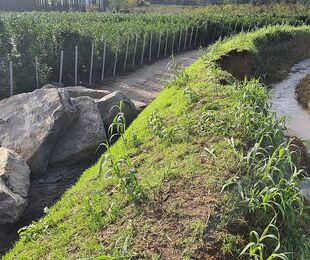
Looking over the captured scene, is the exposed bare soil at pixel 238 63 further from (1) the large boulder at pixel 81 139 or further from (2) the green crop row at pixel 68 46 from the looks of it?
(1) the large boulder at pixel 81 139

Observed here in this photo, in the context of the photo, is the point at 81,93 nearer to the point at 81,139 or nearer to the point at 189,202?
the point at 81,139

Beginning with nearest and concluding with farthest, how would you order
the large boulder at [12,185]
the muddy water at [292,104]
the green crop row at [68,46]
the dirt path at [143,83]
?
the large boulder at [12,185] → the green crop row at [68,46] → the muddy water at [292,104] → the dirt path at [143,83]

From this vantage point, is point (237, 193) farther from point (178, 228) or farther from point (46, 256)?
point (46, 256)

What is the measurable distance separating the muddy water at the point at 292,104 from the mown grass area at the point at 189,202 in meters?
2.80

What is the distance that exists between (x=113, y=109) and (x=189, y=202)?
383cm

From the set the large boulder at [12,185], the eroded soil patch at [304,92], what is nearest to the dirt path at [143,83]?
the eroded soil patch at [304,92]

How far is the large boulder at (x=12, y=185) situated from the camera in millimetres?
4637

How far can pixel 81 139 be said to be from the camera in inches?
248

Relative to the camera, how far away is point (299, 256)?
344 cm

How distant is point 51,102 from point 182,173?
3001mm

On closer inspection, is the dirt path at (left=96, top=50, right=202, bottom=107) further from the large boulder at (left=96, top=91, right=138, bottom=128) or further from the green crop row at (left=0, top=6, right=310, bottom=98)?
the large boulder at (left=96, top=91, right=138, bottom=128)

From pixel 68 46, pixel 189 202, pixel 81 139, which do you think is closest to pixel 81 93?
pixel 81 139

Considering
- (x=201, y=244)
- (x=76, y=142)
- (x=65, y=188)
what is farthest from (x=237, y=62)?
(x=201, y=244)

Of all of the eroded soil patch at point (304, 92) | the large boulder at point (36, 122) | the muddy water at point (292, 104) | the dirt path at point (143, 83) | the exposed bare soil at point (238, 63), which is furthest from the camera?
the eroded soil patch at point (304, 92)
